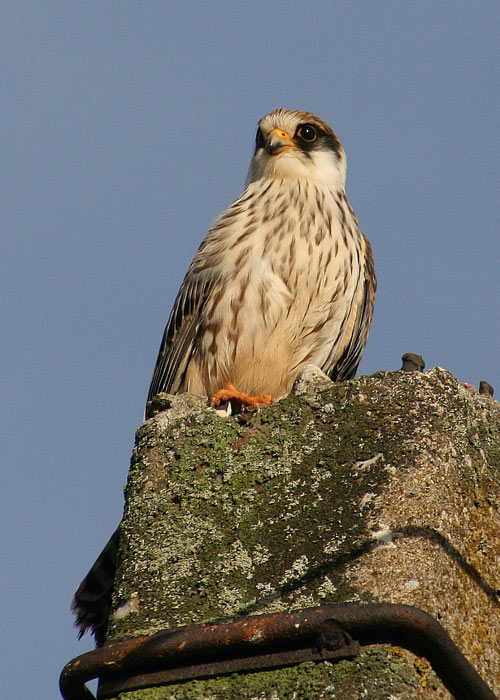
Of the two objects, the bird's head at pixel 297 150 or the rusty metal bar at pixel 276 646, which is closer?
the rusty metal bar at pixel 276 646

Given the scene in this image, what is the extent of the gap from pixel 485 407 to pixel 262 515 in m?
0.69

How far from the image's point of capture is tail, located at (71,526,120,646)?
335 cm

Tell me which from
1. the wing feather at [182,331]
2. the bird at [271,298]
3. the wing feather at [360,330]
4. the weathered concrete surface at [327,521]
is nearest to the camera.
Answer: the weathered concrete surface at [327,521]

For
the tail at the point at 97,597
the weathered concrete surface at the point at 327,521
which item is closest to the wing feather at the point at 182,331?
the tail at the point at 97,597

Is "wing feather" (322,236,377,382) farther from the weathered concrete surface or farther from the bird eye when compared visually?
the weathered concrete surface

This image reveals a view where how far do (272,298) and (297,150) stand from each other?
1.58m

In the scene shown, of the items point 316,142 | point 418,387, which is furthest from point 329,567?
point 316,142

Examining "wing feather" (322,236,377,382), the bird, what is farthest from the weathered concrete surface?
"wing feather" (322,236,377,382)

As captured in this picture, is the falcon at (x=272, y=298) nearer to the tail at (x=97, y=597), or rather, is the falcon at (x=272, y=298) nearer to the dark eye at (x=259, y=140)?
the dark eye at (x=259, y=140)

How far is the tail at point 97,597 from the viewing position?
335cm

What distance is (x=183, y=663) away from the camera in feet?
6.86

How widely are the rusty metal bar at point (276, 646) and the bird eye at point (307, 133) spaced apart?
501 cm

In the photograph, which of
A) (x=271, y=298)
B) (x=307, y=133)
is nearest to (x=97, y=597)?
(x=271, y=298)

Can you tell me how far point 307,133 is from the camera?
22.0 ft
